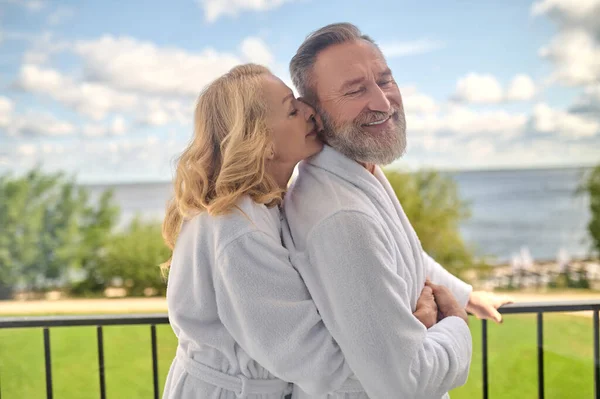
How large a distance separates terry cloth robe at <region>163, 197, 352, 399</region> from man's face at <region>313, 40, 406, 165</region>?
22 cm

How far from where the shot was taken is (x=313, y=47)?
1.17 metres

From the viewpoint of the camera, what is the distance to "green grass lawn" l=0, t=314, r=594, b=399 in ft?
23.7

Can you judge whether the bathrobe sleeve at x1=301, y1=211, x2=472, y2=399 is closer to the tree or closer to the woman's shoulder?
the woman's shoulder

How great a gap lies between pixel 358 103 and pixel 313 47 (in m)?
0.15

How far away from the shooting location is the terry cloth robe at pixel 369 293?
3.04ft

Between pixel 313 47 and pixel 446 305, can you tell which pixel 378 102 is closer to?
pixel 313 47

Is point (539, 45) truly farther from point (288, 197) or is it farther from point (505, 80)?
point (288, 197)

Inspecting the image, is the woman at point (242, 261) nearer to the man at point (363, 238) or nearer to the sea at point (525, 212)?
the man at point (363, 238)

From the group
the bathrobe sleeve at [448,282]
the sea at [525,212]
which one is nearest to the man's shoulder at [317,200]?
the bathrobe sleeve at [448,282]

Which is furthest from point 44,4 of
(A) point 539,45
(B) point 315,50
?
(B) point 315,50

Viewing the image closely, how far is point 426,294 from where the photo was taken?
111 cm

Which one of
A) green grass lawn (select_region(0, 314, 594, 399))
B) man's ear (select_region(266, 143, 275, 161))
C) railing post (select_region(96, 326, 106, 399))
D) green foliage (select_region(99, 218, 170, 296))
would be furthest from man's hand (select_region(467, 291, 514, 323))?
green foliage (select_region(99, 218, 170, 296))

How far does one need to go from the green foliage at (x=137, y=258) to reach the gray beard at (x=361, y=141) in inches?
337

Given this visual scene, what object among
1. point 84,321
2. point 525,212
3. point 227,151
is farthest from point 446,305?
point 525,212
